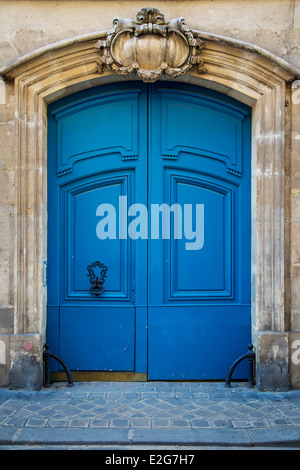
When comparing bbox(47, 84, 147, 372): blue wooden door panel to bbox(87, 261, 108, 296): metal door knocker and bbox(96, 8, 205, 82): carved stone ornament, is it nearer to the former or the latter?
bbox(87, 261, 108, 296): metal door knocker

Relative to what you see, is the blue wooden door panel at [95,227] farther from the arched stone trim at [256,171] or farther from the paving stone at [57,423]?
the paving stone at [57,423]

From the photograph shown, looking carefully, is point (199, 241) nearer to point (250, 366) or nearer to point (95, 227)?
point (95, 227)

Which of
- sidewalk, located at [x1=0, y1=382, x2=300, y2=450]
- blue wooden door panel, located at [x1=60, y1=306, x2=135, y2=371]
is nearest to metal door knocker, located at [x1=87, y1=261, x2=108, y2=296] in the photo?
blue wooden door panel, located at [x1=60, y1=306, x2=135, y2=371]

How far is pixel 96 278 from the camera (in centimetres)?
450

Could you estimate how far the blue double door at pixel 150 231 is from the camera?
14.7ft

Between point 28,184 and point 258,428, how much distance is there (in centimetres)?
278

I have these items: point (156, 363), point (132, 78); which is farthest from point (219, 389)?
point (132, 78)

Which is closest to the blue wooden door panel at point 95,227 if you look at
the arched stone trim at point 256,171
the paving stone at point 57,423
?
the arched stone trim at point 256,171

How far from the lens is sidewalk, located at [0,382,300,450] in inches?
126

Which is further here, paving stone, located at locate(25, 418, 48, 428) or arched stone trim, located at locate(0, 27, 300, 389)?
arched stone trim, located at locate(0, 27, 300, 389)

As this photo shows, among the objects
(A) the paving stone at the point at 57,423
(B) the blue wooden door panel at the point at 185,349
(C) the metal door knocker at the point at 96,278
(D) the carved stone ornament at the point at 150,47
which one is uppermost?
(D) the carved stone ornament at the point at 150,47

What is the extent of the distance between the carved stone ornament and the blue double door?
316 mm

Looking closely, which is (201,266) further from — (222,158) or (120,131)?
(120,131)

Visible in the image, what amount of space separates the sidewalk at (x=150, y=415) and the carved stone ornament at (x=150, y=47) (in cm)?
283
